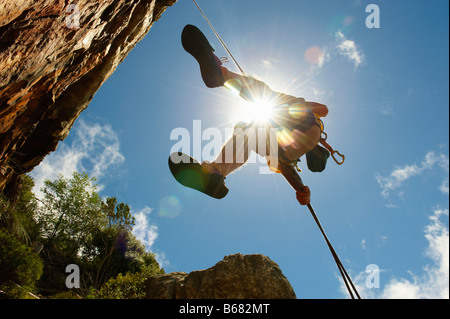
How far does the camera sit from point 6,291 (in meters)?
8.45

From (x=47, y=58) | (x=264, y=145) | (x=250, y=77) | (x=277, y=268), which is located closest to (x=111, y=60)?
(x=47, y=58)

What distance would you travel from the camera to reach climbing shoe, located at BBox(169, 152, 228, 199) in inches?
112

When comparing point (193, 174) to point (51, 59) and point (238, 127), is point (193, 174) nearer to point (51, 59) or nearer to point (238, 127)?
point (238, 127)

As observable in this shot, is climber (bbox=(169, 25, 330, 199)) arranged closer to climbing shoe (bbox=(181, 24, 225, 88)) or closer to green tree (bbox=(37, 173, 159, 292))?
climbing shoe (bbox=(181, 24, 225, 88))

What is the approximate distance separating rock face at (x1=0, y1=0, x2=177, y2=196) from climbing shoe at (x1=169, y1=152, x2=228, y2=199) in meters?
1.89

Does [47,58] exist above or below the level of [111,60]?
below

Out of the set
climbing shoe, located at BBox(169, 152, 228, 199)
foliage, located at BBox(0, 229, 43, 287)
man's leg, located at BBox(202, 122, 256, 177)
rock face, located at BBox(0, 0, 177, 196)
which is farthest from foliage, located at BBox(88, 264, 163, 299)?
man's leg, located at BBox(202, 122, 256, 177)

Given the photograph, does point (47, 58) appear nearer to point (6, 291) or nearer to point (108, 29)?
point (108, 29)

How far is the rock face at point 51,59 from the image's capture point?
2297 millimetres

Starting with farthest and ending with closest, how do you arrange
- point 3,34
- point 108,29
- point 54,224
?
point 54,224 → point 108,29 → point 3,34

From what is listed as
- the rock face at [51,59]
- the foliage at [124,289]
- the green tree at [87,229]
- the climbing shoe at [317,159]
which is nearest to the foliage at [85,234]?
the green tree at [87,229]

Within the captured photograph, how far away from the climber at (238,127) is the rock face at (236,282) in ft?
21.6

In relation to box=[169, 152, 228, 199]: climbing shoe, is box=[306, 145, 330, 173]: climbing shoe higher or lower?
higher
